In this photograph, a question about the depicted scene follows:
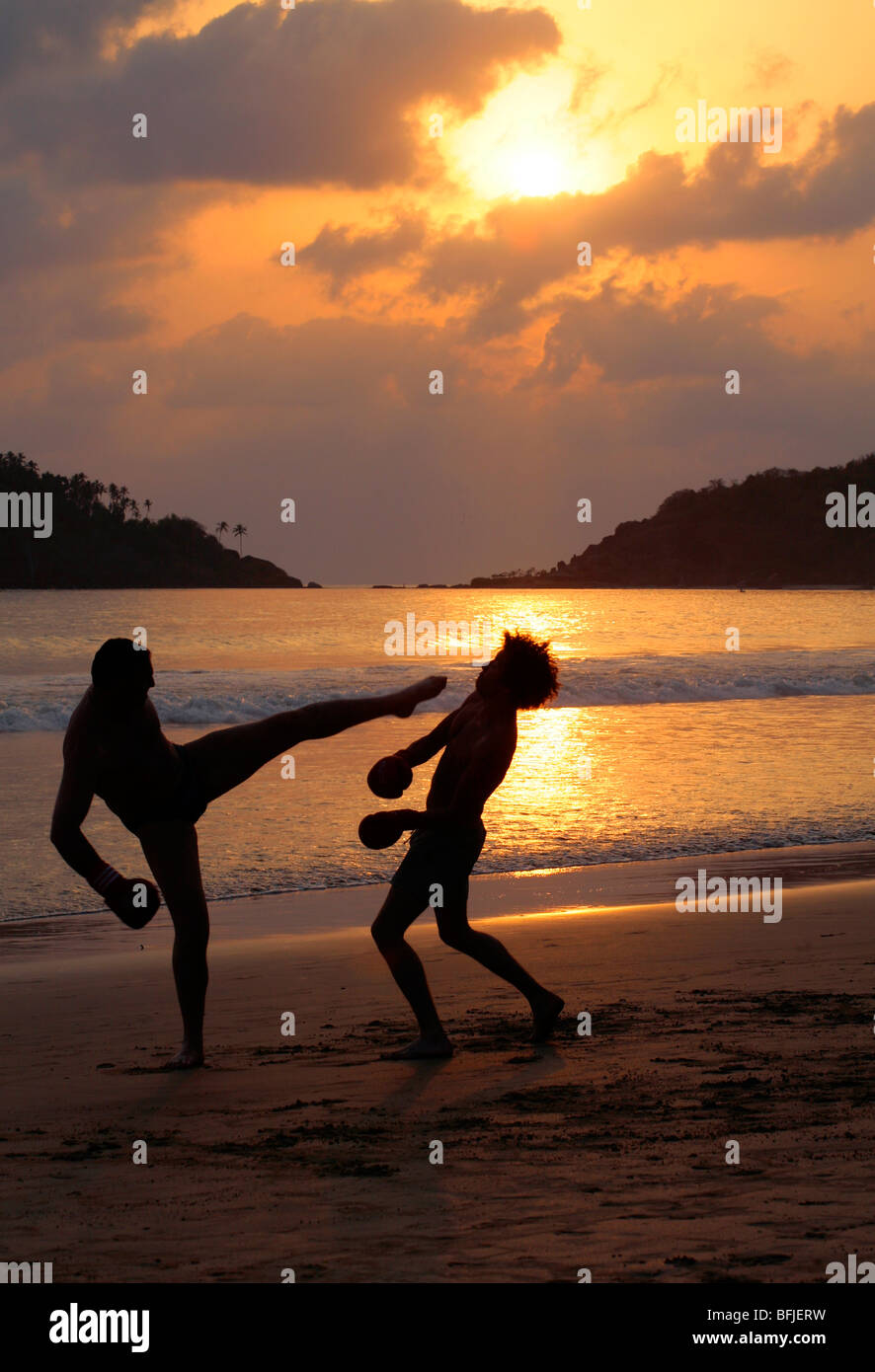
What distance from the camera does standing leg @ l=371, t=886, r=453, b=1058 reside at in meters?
5.68

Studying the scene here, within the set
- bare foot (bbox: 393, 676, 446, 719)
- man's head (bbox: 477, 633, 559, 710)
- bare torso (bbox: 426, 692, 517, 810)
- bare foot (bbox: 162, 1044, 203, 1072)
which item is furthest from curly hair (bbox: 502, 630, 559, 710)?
bare foot (bbox: 162, 1044, 203, 1072)

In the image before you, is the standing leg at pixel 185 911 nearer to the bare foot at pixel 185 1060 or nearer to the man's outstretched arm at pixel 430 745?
the bare foot at pixel 185 1060

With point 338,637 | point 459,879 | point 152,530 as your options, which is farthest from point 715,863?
point 152,530

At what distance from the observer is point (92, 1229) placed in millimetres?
3791

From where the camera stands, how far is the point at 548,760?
1852 centimetres

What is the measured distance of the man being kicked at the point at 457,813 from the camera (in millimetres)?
5570

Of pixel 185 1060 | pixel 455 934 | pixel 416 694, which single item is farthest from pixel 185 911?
pixel 416 694

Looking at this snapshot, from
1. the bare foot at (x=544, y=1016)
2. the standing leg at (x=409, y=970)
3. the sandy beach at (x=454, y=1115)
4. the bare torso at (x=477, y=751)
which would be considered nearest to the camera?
the sandy beach at (x=454, y=1115)

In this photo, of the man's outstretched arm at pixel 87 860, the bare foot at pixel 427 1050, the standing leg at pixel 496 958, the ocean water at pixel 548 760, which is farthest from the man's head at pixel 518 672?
the ocean water at pixel 548 760

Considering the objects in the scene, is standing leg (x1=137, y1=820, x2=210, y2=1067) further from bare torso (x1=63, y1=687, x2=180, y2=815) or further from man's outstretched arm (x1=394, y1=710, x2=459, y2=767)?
man's outstretched arm (x1=394, y1=710, x2=459, y2=767)

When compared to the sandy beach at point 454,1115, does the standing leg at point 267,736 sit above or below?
above

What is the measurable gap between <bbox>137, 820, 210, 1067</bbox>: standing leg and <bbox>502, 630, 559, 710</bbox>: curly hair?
151 cm

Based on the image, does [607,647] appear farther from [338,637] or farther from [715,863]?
[715,863]
